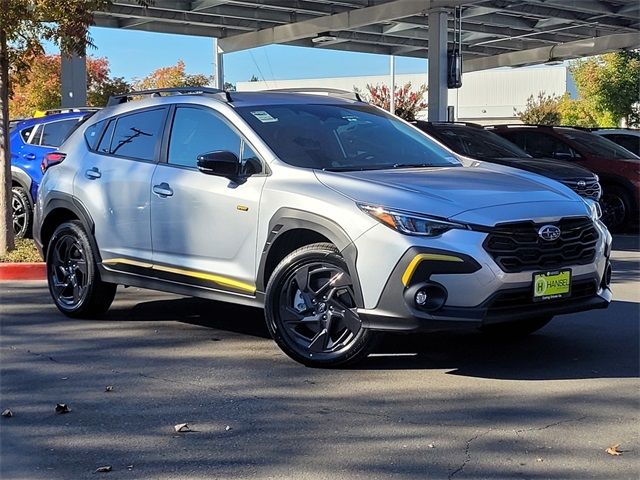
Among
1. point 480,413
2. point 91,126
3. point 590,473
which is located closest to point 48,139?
point 91,126

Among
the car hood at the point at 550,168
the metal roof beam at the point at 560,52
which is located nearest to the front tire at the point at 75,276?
the car hood at the point at 550,168

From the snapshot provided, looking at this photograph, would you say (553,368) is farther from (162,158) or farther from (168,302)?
(168,302)

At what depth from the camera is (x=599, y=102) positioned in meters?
41.3

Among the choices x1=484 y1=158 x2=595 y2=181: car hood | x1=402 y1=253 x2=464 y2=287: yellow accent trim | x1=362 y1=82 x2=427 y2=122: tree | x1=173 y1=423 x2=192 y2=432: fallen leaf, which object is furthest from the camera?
x1=362 y1=82 x2=427 y2=122: tree

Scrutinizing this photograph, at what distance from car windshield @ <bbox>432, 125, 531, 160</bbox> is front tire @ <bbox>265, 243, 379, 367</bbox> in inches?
281

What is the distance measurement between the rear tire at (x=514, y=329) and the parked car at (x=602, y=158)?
8.80m

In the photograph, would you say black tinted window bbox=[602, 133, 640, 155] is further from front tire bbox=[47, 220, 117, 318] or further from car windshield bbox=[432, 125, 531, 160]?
front tire bbox=[47, 220, 117, 318]

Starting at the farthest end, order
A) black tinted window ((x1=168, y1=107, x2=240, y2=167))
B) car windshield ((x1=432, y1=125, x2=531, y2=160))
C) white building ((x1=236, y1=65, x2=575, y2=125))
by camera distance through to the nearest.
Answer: white building ((x1=236, y1=65, x2=575, y2=125)) → car windshield ((x1=432, y1=125, x2=531, y2=160)) → black tinted window ((x1=168, y1=107, x2=240, y2=167))

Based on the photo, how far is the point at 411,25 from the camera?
29.3m

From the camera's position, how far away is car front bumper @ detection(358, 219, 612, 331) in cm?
551

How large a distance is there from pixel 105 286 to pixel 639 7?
861 inches

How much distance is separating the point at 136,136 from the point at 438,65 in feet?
57.8

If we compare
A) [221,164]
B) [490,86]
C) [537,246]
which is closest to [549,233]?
[537,246]

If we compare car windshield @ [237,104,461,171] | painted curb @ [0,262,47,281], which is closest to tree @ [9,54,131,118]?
painted curb @ [0,262,47,281]
